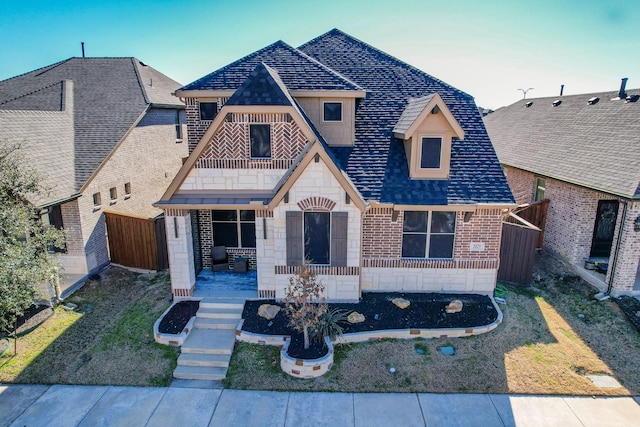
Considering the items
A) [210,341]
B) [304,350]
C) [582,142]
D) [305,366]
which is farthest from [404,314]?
[582,142]

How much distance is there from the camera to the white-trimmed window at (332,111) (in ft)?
46.9

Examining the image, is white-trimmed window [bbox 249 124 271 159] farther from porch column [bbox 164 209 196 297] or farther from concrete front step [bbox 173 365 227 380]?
concrete front step [bbox 173 365 227 380]

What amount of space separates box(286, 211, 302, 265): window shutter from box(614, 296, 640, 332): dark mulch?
1040 cm

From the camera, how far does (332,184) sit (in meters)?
11.9

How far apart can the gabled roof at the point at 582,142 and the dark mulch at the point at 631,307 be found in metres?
3.57

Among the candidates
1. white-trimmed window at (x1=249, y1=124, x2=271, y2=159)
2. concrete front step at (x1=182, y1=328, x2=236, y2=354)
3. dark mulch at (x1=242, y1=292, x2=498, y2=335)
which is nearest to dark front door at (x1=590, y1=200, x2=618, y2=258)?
dark mulch at (x1=242, y1=292, x2=498, y2=335)

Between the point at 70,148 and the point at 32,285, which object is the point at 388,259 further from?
the point at 70,148

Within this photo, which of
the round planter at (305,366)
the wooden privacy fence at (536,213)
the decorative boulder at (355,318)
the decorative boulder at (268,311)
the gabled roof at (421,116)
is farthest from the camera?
the wooden privacy fence at (536,213)

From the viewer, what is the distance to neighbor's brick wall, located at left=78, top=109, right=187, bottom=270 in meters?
15.7

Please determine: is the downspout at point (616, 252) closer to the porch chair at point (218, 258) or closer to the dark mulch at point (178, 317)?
the porch chair at point (218, 258)

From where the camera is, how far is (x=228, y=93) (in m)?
13.6

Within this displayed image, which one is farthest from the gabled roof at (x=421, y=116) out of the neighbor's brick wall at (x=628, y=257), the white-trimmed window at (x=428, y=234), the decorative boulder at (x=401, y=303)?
the neighbor's brick wall at (x=628, y=257)

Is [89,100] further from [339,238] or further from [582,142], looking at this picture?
[582,142]

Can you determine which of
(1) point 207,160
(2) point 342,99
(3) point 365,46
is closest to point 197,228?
(1) point 207,160
